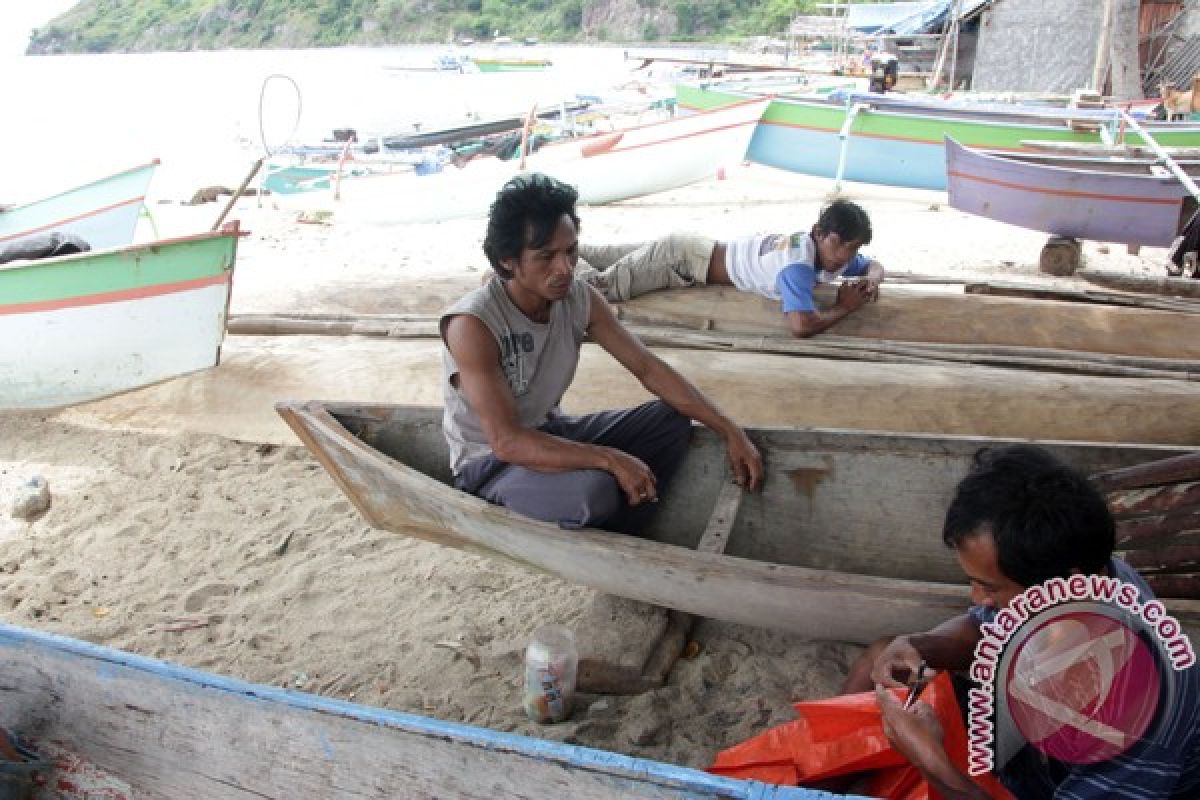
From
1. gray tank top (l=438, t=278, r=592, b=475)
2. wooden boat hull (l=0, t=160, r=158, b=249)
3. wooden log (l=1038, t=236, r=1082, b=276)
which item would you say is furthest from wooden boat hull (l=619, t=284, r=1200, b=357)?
wooden boat hull (l=0, t=160, r=158, b=249)

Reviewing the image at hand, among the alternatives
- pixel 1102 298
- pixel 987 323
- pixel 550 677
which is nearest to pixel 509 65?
pixel 1102 298

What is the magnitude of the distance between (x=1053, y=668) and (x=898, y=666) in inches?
19.8

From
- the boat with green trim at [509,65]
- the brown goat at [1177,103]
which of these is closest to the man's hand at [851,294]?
the brown goat at [1177,103]

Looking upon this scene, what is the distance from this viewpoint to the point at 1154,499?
235 centimetres

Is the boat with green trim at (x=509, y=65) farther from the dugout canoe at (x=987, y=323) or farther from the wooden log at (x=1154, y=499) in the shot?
the wooden log at (x=1154, y=499)

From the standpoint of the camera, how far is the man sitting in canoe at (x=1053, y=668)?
1.24m

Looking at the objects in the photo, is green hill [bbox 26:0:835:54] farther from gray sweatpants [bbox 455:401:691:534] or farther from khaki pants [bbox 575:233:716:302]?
gray sweatpants [bbox 455:401:691:534]

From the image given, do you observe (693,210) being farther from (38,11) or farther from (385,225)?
(38,11)

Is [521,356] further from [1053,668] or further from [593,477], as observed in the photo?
[1053,668]

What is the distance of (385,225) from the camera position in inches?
450

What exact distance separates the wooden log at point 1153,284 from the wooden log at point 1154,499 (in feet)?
11.4

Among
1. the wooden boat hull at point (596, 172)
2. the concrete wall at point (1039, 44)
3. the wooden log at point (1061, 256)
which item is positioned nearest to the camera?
the wooden log at point (1061, 256)

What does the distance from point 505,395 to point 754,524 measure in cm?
93

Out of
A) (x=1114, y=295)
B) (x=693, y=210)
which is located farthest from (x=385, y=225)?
(x=1114, y=295)
